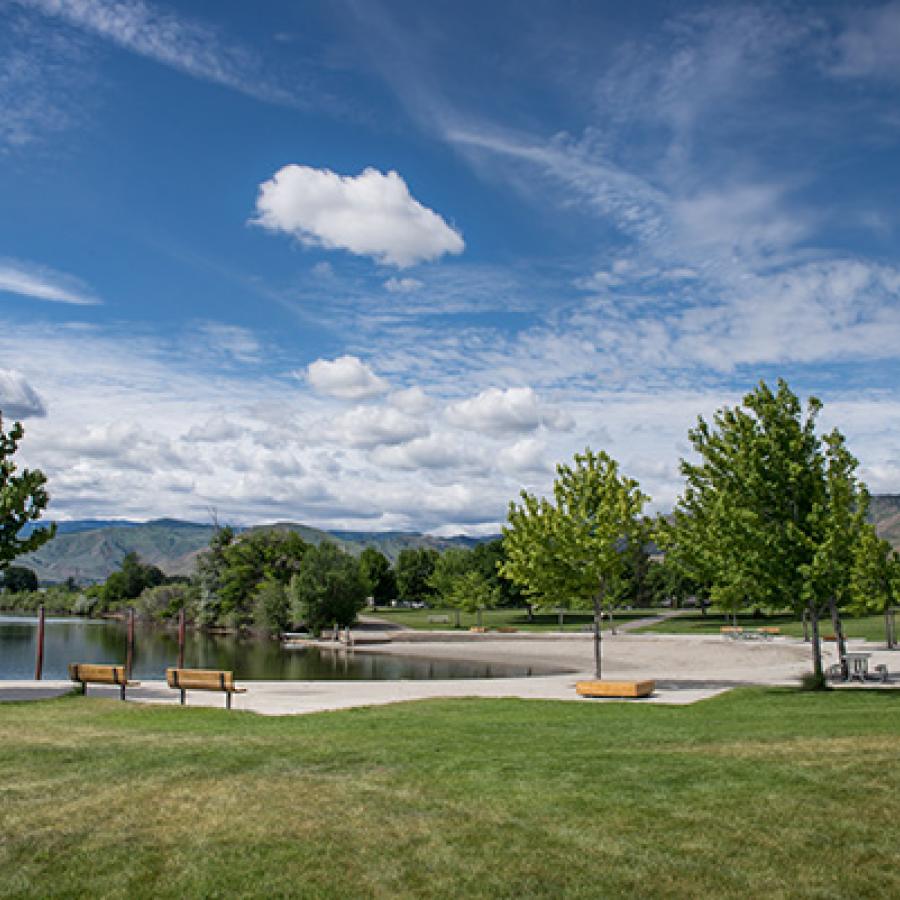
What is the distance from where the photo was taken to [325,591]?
75062 mm

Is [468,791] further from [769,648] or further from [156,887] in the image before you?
[769,648]

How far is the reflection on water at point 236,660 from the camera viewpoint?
137ft

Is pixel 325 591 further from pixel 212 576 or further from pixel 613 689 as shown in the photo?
pixel 613 689

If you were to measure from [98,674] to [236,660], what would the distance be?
31.5m

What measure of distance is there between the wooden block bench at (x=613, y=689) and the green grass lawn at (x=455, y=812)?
783 cm

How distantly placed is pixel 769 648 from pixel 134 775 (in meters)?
43.1

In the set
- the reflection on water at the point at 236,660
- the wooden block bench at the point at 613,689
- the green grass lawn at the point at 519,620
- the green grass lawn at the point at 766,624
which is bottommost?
the reflection on water at the point at 236,660

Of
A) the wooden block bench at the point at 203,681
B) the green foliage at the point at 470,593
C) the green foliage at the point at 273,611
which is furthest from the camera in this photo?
the green foliage at the point at 470,593

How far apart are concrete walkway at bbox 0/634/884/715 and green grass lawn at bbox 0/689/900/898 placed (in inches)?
275

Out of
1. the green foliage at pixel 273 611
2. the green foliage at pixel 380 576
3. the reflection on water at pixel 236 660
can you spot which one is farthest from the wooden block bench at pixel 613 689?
the green foliage at pixel 380 576

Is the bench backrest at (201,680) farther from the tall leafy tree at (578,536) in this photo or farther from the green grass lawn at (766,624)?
the green grass lawn at (766,624)

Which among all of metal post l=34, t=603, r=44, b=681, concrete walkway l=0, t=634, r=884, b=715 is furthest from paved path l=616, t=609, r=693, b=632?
metal post l=34, t=603, r=44, b=681

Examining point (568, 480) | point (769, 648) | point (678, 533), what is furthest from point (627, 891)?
point (769, 648)

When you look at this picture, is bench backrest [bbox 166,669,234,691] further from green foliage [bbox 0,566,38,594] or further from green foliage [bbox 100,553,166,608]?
green foliage [bbox 0,566,38,594]
